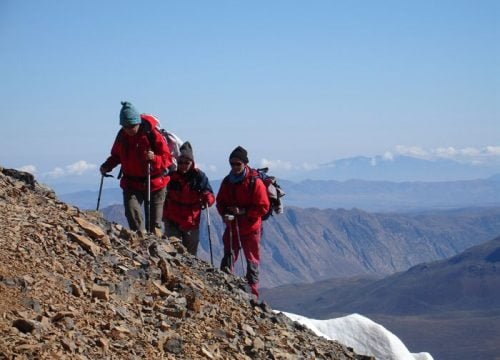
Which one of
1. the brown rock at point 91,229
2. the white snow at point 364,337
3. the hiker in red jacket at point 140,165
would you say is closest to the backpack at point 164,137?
the hiker in red jacket at point 140,165

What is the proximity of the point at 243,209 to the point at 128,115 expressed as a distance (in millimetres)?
3052

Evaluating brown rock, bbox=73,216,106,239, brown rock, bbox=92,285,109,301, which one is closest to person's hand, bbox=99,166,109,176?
brown rock, bbox=73,216,106,239

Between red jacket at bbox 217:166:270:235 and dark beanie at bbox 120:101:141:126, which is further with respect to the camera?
red jacket at bbox 217:166:270:235

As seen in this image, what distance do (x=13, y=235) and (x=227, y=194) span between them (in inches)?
220

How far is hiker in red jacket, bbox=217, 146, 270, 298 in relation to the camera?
49.0 feet

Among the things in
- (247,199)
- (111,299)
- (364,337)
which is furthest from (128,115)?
(364,337)

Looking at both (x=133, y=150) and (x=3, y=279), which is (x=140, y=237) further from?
(x=3, y=279)

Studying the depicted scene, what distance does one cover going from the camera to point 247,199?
1511 cm

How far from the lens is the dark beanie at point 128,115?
13516mm

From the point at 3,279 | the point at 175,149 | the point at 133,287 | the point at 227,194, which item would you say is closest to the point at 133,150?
the point at 175,149

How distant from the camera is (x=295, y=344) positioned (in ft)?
38.1

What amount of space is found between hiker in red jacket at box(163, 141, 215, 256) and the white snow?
17.5 feet

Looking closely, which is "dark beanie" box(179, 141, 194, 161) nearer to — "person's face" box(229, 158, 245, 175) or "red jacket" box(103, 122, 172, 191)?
"red jacket" box(103, 122, 172, 191)

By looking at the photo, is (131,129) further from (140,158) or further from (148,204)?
(148,204)
